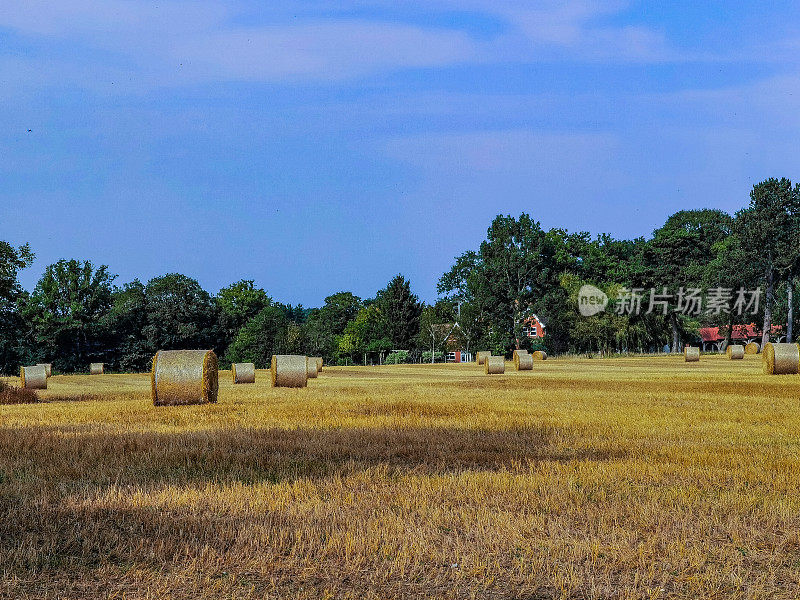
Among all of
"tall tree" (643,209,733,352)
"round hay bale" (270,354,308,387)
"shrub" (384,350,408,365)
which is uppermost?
"tall tree" (643,209,733,352)

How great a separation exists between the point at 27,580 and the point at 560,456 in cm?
738

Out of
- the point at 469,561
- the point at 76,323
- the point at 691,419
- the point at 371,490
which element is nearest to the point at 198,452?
the point at 371,490

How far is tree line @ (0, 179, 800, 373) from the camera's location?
288 ft

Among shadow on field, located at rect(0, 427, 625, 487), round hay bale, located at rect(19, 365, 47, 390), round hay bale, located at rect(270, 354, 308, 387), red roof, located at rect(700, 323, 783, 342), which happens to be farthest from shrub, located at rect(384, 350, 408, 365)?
shadow on field, located at rect(0, 427, 625, 487)

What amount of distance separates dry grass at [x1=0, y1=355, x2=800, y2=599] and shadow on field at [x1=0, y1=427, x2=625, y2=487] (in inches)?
2.1

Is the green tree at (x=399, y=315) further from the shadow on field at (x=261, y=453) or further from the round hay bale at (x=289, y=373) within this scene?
the shadow on field at (x=261, y=453)

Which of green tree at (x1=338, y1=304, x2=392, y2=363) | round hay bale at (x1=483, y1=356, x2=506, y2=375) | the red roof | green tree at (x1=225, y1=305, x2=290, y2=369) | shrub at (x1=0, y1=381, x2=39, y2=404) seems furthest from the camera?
green tree at (x1=338, y1=304, x2=392, y2=363)

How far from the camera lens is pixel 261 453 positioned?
461 inches

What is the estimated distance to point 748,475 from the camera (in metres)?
10.0

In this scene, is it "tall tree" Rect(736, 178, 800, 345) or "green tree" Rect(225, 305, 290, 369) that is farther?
"green tree" Rect(225, 305, 290, 369)

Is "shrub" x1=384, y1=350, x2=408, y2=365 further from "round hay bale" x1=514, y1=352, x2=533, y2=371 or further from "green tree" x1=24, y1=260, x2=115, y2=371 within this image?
"round hay bale" x1=514, y1=352, x2=533, y2=371

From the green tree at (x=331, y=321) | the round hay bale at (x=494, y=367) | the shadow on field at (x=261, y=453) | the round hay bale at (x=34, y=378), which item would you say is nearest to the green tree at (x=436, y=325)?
the green tree at (x=331, y=321)

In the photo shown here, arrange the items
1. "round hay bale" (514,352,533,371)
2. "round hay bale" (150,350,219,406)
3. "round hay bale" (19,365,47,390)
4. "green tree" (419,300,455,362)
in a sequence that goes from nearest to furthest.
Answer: "round hay bale" (150,350,219,406) → "round hay bale" (19,365,47,390) → "round hay bale" (514,352,533,371) → "green tree" (419,300,455,362)

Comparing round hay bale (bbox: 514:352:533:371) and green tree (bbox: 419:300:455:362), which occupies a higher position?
green tree (bbox: 419:300:455:362)
